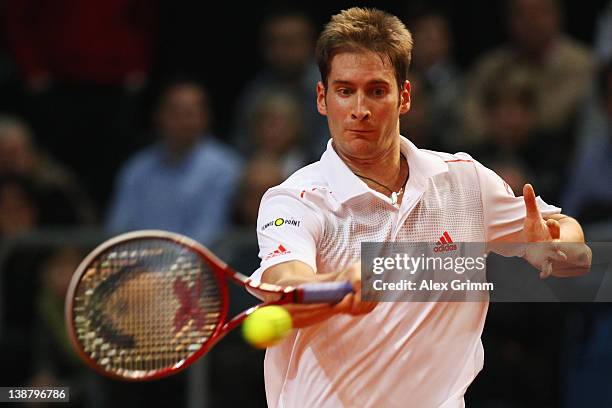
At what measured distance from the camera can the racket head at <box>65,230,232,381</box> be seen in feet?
13.7

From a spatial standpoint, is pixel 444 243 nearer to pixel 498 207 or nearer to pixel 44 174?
pixel 498 207

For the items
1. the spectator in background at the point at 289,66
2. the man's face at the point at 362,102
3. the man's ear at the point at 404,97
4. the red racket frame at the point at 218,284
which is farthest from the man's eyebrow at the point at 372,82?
the spectator in background at the point at 289,66

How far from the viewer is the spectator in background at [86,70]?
8516mm

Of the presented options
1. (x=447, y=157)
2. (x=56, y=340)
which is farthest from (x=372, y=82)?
(x=56, y=340)

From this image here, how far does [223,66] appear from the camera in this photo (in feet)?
29.6

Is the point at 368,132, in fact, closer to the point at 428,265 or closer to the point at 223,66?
the point at 428,265

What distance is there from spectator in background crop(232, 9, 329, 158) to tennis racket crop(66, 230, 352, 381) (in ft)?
11.7

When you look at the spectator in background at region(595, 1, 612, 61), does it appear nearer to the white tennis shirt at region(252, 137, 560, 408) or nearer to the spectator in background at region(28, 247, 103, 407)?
the spectator in background at region(28, 247, 103, 407)

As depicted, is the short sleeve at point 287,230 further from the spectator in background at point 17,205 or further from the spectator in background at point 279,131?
the spectator in background at point 17,205

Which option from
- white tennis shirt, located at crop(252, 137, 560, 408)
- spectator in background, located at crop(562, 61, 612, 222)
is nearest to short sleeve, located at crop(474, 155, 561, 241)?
white tennis shirt, located at crop(252, 137, 560, 408)

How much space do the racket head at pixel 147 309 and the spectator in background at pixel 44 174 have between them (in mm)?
3555

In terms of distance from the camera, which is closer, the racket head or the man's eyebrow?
the man's eyebrow

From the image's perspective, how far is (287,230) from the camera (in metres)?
3.98

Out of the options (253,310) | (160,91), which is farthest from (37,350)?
(253,310)
